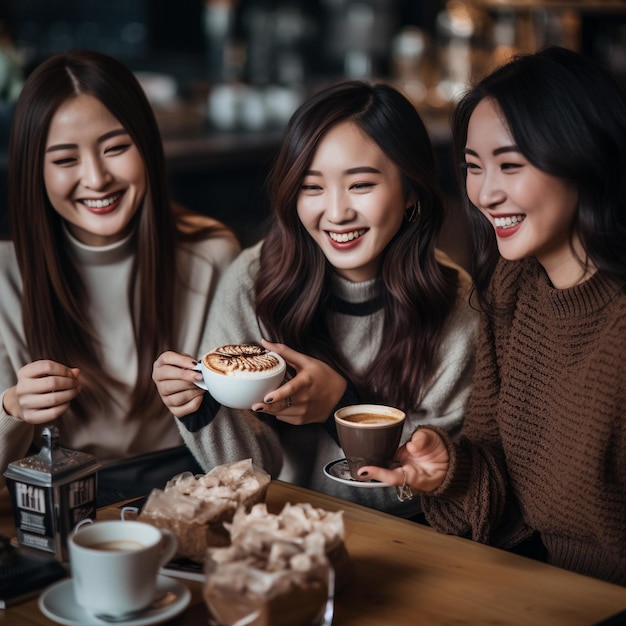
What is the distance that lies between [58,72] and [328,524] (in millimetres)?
1257

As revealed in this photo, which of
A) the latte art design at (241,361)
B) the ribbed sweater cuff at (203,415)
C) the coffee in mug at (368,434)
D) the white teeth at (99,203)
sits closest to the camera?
the coffee in mug at (368,434)

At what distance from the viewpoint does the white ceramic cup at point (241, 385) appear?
1.64 metres

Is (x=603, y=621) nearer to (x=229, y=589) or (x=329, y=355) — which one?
(x=229, y=589)

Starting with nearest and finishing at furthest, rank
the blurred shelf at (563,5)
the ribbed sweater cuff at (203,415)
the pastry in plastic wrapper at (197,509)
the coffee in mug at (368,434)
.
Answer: the pastry in plastic wrapper at (197,509)
the coffee in mug at (368,434)
the ribbed sweater cuff at (203,415)
the blurred shelf at (563,5)

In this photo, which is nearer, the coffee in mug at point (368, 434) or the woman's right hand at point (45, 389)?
the coffee in mug at point (368, 434)

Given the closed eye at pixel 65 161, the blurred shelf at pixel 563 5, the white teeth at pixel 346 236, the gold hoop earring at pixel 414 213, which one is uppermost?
the blurred shelf at pixel 563 5

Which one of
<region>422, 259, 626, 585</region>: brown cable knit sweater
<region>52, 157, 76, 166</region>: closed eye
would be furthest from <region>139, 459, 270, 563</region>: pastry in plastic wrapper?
<region>52, 157, 76, 166</region>: closed eye

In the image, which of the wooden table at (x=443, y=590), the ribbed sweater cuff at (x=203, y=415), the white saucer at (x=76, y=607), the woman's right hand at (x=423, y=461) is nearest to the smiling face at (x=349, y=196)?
the ribbed sweater cuff at (x=203, y=415)

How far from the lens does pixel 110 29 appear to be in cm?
628

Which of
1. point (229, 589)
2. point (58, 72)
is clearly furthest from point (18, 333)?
point (229, 589)

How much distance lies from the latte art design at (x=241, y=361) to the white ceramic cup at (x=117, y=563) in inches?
16.4

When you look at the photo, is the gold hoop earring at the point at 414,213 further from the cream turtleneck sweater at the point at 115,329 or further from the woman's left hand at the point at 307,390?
the cream turtleneck sweater at the point at 115,329

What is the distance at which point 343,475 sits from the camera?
162cm

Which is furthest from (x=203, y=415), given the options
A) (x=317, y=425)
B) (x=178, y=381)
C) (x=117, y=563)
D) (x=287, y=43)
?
(x=287, y=43)
